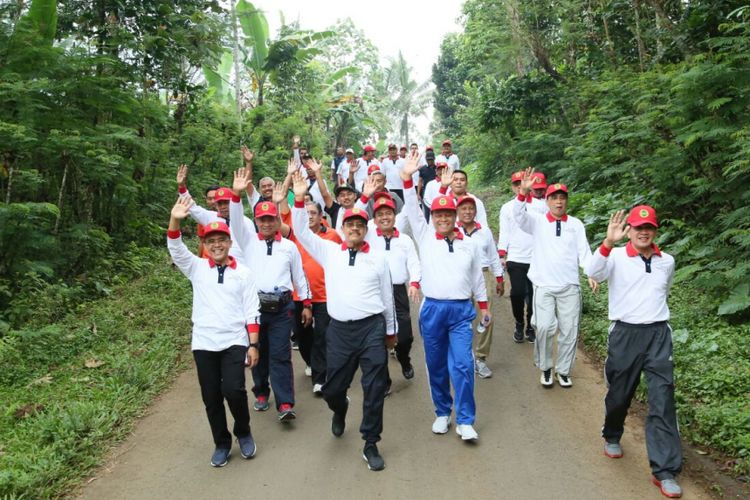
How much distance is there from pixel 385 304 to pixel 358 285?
30 cm

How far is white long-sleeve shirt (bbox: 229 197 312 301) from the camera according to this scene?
18.9 feet

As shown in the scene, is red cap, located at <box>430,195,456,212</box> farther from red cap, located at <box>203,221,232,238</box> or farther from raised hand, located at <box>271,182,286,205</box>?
red cap, located at <box>203,221,232,238</box>

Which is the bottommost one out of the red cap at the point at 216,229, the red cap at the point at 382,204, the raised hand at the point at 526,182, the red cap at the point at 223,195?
the red cap at the point at 216,229

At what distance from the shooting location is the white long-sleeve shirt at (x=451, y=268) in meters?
5.37

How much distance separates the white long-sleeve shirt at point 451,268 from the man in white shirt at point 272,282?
52.2 inches

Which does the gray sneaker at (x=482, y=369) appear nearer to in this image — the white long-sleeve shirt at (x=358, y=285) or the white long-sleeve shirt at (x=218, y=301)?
the white long-sleeve shirt at (x=358, y=285)

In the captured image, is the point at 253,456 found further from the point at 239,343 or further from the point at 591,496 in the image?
the point at 591,496

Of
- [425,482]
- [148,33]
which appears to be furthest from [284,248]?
[148,33]

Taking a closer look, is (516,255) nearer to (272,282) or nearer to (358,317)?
(358,317)

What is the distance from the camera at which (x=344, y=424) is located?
545cm

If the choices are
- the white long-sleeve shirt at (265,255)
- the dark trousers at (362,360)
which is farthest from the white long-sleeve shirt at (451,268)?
the white long-sleeve shirt at (265,255)

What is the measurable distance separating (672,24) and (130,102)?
971 cm

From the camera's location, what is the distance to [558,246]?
20.8 ft

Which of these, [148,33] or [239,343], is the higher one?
[148,33]
